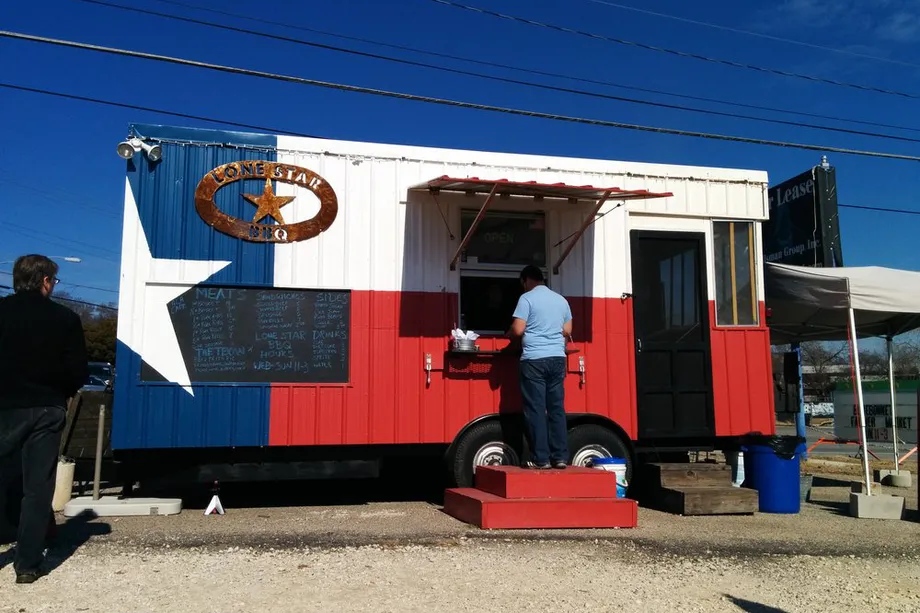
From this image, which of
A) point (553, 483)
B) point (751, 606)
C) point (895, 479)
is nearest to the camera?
point (751, 606)

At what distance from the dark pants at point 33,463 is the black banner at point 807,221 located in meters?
9.62

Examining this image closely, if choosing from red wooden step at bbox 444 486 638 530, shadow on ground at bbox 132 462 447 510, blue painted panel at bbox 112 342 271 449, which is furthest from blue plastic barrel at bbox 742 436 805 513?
blue painted panel at bbox 112 342 271 449

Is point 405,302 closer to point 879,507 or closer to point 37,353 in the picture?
point 37,353

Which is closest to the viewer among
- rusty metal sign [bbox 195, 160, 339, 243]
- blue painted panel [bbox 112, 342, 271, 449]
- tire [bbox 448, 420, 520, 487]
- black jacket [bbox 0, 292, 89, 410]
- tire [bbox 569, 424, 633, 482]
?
black jacket [bbox 0, 292, 89, 410]

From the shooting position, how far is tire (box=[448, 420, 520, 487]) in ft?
21.9

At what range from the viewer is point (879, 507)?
22.2 ft

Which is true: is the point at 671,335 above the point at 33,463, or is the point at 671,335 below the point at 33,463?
above

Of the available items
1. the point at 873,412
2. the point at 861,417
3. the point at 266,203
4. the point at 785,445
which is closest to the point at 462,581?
the point at 266,203

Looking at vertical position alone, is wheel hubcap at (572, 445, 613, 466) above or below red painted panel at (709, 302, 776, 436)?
below

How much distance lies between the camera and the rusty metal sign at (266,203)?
6461mm

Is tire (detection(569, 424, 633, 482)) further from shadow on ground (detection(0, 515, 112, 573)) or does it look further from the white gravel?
shadow on ground (detection(0, 515, 112, 573))

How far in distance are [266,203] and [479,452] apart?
3.04 metres

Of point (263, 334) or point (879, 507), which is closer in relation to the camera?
point (263, 334)

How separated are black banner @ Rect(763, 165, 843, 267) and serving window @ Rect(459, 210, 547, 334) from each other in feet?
16.9
